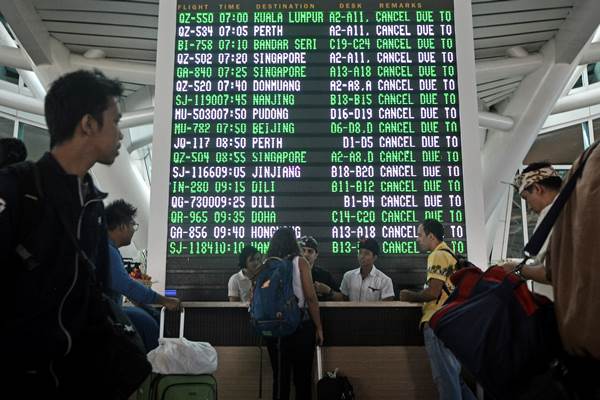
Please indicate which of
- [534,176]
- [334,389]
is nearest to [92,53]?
[334,389]

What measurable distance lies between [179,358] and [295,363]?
0.90 metres

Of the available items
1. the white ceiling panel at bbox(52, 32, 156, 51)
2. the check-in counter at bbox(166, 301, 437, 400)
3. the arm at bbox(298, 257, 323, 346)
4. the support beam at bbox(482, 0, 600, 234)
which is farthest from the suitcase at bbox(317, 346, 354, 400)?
the white ceiling panel at bbox(52, 32, 156, 51)

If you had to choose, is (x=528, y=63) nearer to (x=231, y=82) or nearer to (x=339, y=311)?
(x=231, y=82)

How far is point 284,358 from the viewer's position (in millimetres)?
5016

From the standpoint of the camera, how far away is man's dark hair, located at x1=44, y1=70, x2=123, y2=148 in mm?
2131

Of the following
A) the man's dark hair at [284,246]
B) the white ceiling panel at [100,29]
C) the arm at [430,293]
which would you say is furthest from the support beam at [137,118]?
the arm at [430,293]

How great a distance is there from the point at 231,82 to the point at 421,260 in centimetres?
290

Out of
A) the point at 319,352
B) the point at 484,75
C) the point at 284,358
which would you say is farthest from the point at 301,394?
the point at 484,75

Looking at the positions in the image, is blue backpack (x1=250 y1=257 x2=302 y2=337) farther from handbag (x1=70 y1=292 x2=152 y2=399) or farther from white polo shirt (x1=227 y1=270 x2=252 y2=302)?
handbag (x1=70 y1=292 x2=152 y2=399)

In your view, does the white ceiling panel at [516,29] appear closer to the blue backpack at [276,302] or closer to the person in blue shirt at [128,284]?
the blue backpack at [276,302]

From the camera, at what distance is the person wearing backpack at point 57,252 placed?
180 centimetres

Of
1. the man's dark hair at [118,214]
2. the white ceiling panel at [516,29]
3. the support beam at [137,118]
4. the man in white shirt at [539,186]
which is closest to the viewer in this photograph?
the man in white shirt at [539,186]

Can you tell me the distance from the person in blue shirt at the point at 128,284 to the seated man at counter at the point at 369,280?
6.87 ft

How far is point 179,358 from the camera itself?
4.98 m
